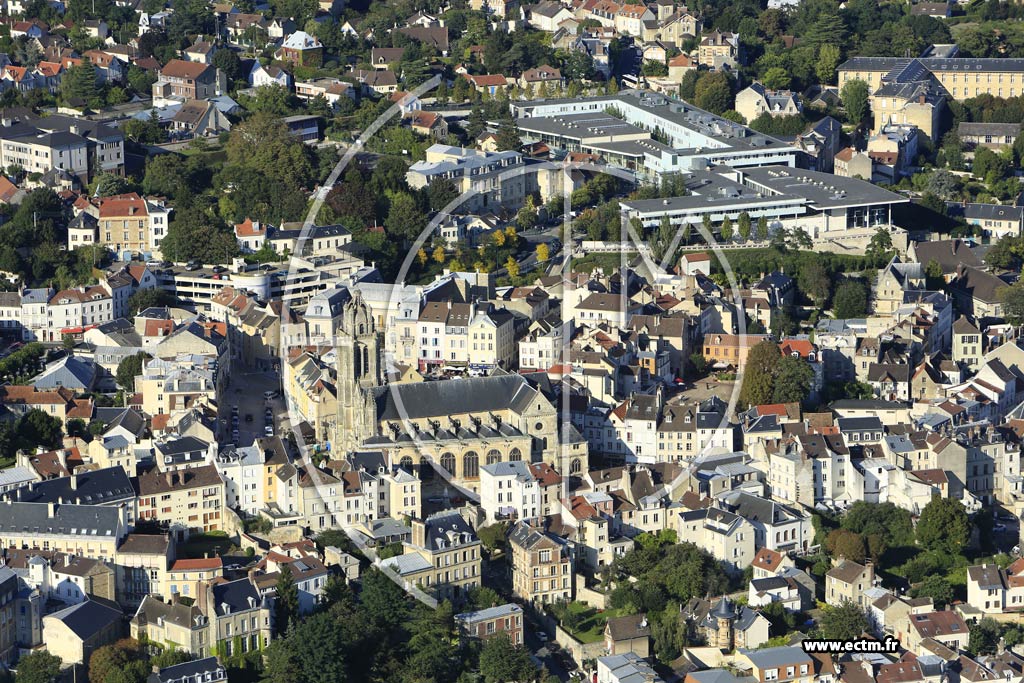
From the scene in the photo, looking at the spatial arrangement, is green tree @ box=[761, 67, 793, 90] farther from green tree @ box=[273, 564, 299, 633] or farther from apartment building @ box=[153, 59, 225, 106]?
green tree @ box=[273, 564, 299, 633]

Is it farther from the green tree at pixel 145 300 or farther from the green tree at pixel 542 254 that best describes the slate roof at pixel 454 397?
the green tree at pixel 542 254

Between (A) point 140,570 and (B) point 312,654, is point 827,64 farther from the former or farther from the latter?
(B) point 312,654

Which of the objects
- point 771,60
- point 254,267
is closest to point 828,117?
point 771,60

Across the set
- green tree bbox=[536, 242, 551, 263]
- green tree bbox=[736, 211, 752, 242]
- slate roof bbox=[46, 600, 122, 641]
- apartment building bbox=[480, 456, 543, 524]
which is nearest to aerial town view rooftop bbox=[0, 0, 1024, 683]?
apartment building bbox=[480, 456, 543, 524]

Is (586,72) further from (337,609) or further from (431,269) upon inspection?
(337,609)

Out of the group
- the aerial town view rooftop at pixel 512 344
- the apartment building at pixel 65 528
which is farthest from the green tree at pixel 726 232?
the apartment building at pixel 65 528

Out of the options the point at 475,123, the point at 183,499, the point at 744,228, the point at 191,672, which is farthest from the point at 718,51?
the point at 191,672
